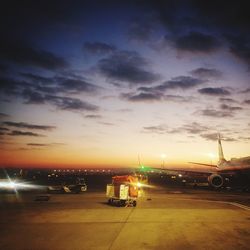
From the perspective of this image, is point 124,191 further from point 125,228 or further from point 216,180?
point 216,180

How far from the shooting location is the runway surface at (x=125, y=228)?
1208 cm

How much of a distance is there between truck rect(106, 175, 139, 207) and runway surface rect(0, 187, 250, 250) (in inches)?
74.5

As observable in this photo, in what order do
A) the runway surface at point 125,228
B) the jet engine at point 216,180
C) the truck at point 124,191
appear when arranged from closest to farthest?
1. the runway surface at point 125,228
2. the truck at point 124,191
3. the jet engine at point 216,180

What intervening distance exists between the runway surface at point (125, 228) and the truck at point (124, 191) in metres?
1.89

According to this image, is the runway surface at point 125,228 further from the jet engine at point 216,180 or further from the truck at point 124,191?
the jet engine at point 216,180

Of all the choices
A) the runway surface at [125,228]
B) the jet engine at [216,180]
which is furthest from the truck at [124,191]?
the jet engine at [216,180]

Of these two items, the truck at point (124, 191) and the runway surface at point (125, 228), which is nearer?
the runway surface at point (125, 228)

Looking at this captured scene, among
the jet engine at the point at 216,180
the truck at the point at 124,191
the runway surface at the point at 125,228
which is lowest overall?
the runway surface at the point at 125,228

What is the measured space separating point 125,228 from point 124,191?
8.70 meters

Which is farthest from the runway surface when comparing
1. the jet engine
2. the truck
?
Answer: the jet engine

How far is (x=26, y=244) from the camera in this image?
1205 cm

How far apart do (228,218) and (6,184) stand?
3489cm

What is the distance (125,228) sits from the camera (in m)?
15.0

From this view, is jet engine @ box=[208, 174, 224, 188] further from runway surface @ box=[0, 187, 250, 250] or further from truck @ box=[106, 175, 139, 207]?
truck @ box=[106, 175, 139, 207]
